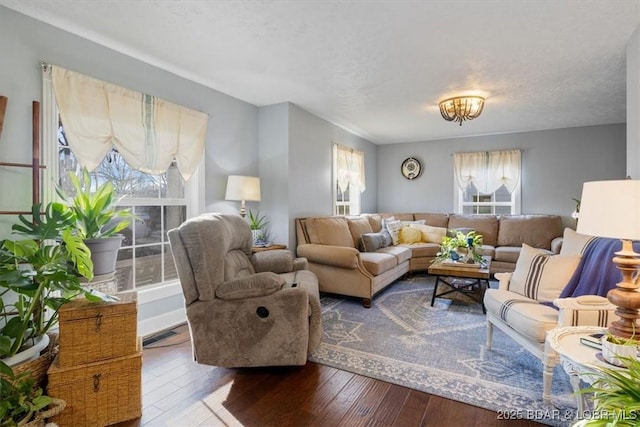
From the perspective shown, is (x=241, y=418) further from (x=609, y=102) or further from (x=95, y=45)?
(x=609, y=102)

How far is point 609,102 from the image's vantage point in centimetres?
387

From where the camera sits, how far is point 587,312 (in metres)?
1.75

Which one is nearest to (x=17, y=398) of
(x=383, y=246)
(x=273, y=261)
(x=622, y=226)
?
(x=273, y=261)

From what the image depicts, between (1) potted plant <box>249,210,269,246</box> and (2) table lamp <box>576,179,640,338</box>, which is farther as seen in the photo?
(1) potted plant <box>249,210,269,246</box>

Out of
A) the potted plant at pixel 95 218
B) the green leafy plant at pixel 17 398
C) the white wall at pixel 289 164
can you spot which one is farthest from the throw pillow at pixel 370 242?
the green leafy plant at pixel 17 398

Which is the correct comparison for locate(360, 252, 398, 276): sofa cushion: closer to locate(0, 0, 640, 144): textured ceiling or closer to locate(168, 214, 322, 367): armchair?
locate(168, 214, 322, 367): armchair

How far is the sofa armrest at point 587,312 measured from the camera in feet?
5.70

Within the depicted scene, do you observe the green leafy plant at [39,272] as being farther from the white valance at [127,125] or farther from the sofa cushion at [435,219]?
the sofa cushion at [435,219]

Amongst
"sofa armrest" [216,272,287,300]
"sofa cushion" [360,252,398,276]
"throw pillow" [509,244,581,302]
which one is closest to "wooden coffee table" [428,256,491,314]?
"sofa cushion" [360,252,398,276]

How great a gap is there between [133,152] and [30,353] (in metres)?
1.60

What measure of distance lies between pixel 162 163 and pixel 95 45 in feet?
3.26

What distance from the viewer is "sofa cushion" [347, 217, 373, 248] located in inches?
175

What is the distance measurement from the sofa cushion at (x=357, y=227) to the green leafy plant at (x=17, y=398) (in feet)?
11.3

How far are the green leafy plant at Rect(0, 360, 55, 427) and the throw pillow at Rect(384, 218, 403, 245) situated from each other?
4346 millimetres
